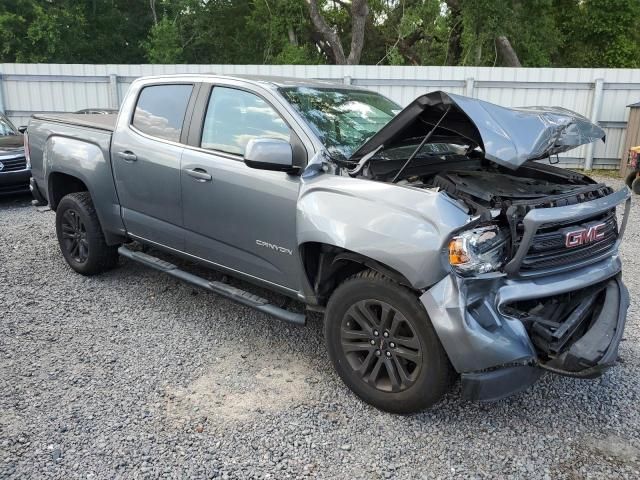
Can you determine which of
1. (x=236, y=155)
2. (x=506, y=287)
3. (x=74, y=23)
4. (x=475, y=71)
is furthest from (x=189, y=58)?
(x=506, y=287)

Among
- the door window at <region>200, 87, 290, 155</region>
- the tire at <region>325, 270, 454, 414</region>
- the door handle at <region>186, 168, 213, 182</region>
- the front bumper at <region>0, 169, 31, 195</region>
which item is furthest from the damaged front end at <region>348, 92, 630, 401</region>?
the front bumper at <region>0, 169, 31, 195</region>

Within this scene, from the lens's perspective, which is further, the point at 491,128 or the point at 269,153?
the point at 269,153

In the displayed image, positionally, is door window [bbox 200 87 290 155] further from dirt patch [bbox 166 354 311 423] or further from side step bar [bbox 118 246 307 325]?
dirt patch [bbox 166 354 311 423]

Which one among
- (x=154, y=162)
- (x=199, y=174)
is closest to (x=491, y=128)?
(x=199, y=174)

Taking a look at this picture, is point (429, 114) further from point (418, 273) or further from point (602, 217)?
point (602, 217)

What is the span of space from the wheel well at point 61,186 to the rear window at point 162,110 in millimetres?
1181

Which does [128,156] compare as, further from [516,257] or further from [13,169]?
[13,169]

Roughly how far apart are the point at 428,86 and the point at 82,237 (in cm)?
907

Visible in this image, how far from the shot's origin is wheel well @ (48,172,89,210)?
5328 millimetres

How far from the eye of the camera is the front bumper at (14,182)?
8.37 meters

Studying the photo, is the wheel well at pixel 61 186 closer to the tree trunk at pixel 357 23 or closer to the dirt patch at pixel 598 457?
the dirt patch at pixel 598 457

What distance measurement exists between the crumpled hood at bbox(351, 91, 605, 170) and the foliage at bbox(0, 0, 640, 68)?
1816 cm

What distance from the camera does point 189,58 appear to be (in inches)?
981

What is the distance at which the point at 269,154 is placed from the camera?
3.19 m
